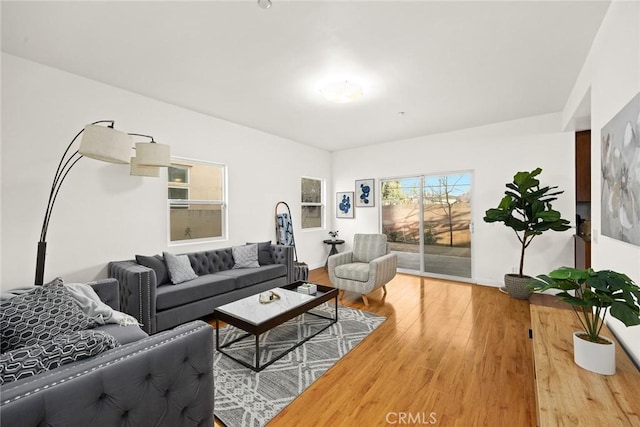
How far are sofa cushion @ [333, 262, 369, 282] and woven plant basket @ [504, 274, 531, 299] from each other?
85.1 inches

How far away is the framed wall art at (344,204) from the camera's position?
20.9 ft

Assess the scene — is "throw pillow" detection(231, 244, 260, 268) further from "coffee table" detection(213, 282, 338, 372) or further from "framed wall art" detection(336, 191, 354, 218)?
"framed wall art" detection(336, 191, 354, 218)

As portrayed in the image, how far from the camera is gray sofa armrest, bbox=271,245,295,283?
4.30 m

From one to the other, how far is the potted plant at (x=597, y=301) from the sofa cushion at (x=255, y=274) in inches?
120

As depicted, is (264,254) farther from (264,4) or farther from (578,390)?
(578,390)

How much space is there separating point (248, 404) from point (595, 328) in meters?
2.16

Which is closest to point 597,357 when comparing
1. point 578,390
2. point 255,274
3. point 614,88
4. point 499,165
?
point 578,390

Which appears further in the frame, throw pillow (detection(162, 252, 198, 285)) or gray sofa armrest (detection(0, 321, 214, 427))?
throw pillow (detection(162, 252, 198, 285))

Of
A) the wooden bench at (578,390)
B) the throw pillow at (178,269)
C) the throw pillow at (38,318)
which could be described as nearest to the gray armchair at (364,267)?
the throw pillow at (178,269)

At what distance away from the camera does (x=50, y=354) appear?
3.50 feet

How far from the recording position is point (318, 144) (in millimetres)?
6008

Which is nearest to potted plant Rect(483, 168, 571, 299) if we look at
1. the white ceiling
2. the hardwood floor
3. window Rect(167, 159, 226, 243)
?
the hardwood floor

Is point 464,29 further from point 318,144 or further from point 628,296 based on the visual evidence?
point 318,144

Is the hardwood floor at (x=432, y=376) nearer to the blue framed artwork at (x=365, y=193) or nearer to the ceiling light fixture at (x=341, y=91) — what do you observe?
the ceiling light fixture at (x=341, y=91)
